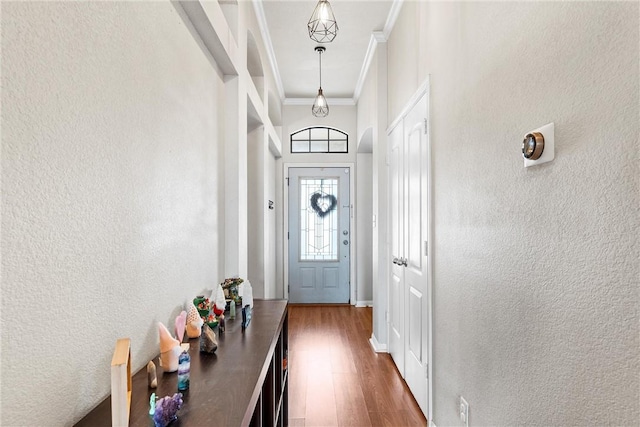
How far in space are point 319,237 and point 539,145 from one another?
4.54 meters

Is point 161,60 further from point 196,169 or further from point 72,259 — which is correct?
point 72,259

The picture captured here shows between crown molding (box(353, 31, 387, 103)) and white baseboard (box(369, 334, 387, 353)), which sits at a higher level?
crown molding (box(353, 31, 387, 103))

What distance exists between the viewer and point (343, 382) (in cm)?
290

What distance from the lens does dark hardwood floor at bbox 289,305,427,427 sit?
7.85 feet

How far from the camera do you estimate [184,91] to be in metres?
1.67

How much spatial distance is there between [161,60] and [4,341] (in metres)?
1.09

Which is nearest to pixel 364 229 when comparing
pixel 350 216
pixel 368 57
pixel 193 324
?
pixel 350 216

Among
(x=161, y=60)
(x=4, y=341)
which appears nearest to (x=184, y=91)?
(x=161, y=60)

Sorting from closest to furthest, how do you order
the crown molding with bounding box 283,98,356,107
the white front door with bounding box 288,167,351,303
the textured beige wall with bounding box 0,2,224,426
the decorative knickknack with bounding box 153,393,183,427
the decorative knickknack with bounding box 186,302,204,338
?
the textured beige wall with bounding box 0,2,224,426 → the decorative knickknack with bounding box 153,393,183,427 → the decorative knickknack with bounding box 186,302,204,338 → the crown molding with bounding box 283,98,356,107 → the white front door with bounding box 288,167,351,303

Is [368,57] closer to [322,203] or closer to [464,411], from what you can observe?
[322,203]

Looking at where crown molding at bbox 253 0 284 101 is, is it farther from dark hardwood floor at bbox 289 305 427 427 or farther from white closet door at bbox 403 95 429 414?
dark hardwood floor at bbox 289 305 427 427

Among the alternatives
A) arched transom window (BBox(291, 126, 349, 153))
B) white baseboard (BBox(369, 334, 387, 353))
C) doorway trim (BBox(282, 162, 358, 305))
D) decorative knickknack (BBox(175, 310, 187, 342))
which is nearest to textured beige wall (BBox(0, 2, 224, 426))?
decorative knickknack (BBox(175, 310, 187, 342))

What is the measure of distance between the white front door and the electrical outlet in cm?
380

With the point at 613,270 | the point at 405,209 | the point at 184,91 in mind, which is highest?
the point at 184,91
